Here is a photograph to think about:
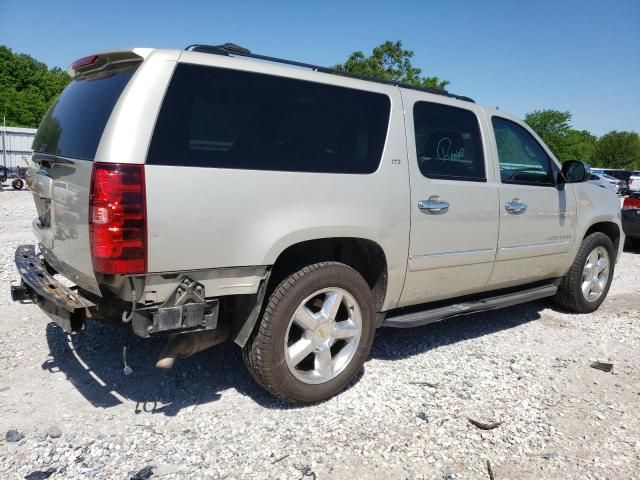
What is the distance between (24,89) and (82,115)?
4717 centimetres

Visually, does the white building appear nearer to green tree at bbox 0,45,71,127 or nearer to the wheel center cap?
green tree at bbox 0,45,71,127

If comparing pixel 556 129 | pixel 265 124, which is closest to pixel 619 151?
pixel 556 129

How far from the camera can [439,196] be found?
3.77 m

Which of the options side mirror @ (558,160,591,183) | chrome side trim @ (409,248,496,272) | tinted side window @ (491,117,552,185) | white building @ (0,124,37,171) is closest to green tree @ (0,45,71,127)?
white building @ (0,124,37,171)

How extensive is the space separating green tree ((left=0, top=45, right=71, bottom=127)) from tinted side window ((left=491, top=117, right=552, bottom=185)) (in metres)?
→ 36.9

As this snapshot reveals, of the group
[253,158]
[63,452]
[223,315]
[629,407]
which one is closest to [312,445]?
[223,315]

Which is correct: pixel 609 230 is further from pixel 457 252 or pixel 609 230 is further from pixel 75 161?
pixel 75 161

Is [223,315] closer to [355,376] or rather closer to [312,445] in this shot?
[312,445]

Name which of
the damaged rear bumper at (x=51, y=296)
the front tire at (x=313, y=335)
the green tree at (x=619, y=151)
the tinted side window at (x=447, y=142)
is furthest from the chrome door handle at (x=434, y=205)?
the green tree at (x=619, y=151)

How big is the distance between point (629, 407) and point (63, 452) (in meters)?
3.54

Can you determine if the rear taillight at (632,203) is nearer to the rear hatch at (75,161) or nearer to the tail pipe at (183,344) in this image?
the tail pipe at (183,344)

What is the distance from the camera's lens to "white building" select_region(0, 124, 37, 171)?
1939cm

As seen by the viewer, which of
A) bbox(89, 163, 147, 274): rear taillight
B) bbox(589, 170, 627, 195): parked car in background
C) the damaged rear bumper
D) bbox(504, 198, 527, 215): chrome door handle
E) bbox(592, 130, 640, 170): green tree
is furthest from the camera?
bbox(592, 130, 640, 170): green tree

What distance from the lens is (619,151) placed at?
65750mm
